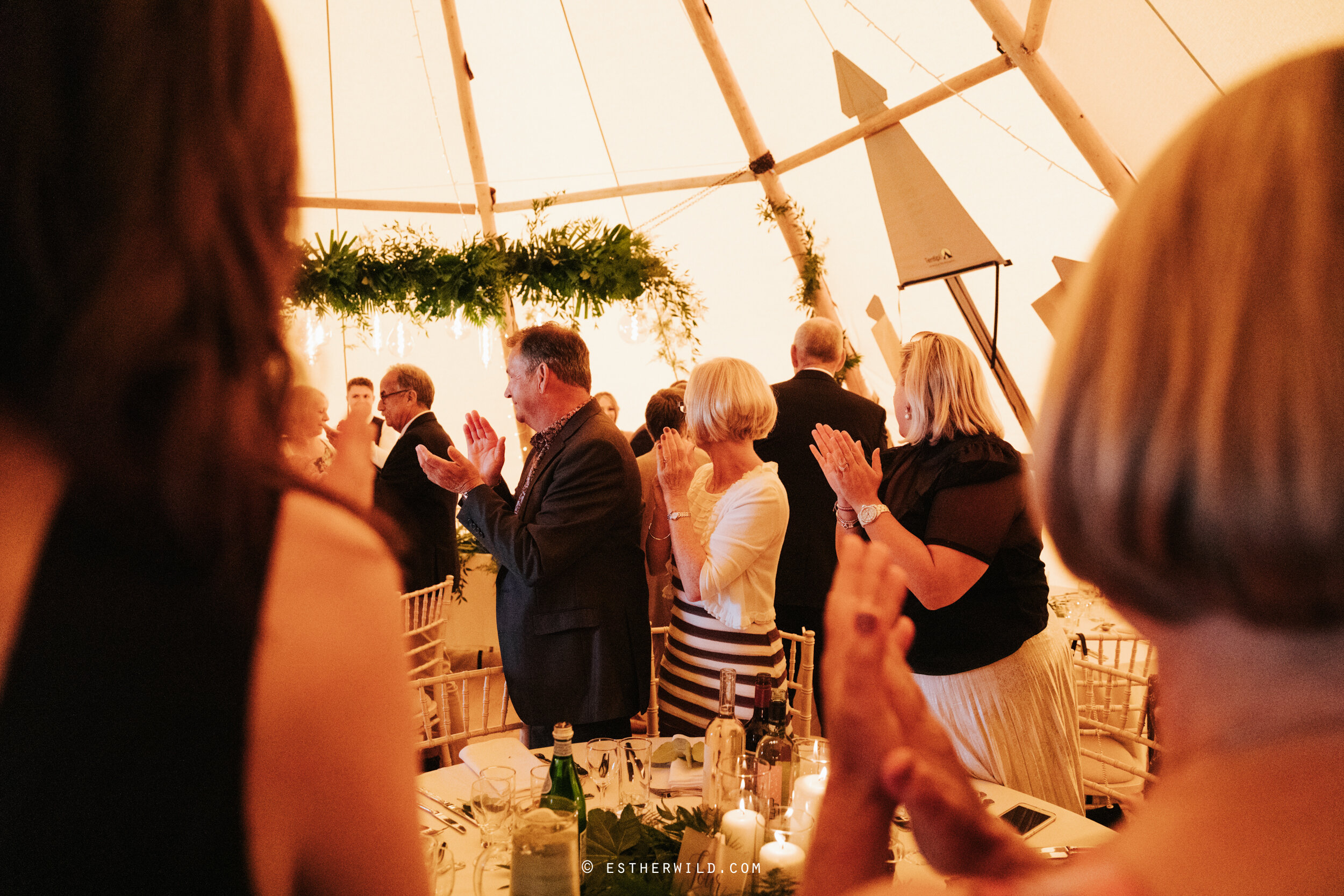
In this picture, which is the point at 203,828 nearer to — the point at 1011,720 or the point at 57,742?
the point at 57,742

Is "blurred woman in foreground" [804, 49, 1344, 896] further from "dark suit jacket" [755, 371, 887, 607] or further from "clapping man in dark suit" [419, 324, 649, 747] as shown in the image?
"dark suit jacket" [755, 371, 887, 607]

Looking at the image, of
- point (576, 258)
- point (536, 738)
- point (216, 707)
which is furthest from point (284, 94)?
point (576, 258)

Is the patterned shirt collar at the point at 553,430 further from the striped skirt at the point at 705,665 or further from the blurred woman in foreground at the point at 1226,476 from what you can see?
the blurred woman in foreground at the point at 1226,476

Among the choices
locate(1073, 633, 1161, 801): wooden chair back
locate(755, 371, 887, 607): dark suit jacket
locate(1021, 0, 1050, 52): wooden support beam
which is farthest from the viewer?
locate(1021, 0, 1050, 52): wooden support beam

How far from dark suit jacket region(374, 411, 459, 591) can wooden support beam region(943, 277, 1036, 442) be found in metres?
3.53

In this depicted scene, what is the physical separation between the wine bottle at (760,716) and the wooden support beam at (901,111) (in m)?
4.13

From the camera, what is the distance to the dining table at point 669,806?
5.22ft

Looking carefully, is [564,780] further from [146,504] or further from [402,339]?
[402,339]

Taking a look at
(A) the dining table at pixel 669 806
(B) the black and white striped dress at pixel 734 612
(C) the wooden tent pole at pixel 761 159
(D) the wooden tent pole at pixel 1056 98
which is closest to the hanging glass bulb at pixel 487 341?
(C) the wooden tent pole at pixel 761 159

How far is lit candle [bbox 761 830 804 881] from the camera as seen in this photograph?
1.43m

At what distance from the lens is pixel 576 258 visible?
4695 mm

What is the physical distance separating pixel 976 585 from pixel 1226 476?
2.00 meters

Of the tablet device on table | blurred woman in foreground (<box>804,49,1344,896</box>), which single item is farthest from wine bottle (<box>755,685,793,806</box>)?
blurred woman in foreground (<box>804,49,1344,896</box>)

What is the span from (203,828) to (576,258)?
4.41 meters
